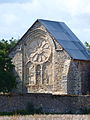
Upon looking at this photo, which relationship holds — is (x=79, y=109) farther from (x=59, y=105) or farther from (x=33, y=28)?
(x=33, y=28)

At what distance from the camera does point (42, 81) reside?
2510 inches

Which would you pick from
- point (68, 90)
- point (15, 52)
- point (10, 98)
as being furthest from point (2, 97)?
point (15, 52)

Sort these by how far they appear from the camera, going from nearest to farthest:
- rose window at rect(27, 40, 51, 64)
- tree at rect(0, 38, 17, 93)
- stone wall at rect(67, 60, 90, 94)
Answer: tree at rect(0, 38, 17, 93), stone wall at rect(67, 60, 90, 94), rose window at rect(27, 40, 51, 64)

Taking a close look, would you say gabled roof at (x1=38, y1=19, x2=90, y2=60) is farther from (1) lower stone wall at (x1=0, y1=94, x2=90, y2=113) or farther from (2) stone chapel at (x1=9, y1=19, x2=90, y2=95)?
(1) lower stone wall at (x1=0, y1=94, x2=90, y2=113)

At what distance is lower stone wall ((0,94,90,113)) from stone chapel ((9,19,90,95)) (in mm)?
8867

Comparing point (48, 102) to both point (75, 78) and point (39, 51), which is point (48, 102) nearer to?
point (75, 78)

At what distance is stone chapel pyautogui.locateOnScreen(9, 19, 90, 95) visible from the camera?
200 ft

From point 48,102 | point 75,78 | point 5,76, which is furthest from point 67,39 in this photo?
point 48,102

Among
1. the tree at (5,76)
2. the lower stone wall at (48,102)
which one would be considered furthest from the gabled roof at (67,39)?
the lower stone wall at (48,102)

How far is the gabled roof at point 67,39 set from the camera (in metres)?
61.2

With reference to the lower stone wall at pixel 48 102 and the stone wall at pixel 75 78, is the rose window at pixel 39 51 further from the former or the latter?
the lower stone wall at pixel 48 102

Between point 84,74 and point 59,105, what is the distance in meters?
13.2

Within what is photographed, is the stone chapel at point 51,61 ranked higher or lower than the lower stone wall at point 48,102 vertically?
higher

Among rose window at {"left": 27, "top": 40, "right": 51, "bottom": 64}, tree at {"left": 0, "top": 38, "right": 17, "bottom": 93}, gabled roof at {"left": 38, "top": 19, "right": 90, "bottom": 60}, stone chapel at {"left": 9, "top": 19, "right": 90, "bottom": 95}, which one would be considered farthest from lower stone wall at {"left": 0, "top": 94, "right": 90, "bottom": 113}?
rose window at {"left": 27, "top": 40, "right": 51, "bottom": 64}
